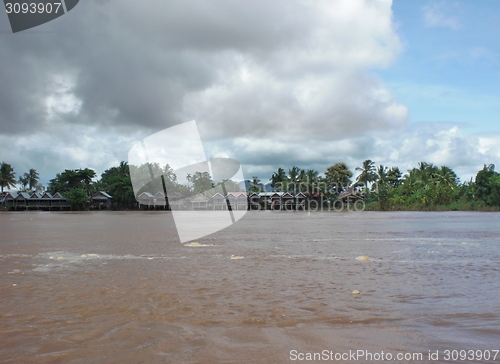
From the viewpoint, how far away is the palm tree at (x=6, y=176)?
3349 inches

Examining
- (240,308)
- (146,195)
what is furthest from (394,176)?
(240,308)

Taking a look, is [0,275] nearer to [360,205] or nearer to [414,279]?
[414,279]

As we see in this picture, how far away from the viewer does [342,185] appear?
80625mm

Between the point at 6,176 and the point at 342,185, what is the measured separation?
77626 millimetres

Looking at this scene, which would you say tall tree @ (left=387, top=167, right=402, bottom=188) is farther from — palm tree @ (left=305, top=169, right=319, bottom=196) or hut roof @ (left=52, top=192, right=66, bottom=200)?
hut roof @ (left=52, top=192, right=66, bottom=200)

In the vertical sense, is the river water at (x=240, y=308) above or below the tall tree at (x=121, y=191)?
below

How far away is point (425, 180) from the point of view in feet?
221

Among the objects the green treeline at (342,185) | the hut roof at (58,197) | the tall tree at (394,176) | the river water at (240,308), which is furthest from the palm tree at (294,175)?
the river water at (240,308)

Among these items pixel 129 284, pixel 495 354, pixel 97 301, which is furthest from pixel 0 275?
pixel 495 354

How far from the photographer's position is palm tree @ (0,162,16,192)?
85062 millimetres

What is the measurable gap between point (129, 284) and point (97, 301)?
1.11m

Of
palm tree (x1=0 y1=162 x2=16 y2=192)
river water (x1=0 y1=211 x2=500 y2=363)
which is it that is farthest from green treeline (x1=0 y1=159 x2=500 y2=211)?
river water (x1=0 y1=211 x2=500 y2=363)

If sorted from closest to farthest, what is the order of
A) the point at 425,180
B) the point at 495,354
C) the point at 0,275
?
the point at 495,354, the point at 0,275, the point at 425,180

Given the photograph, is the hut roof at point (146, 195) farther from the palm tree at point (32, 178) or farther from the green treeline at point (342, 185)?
the palm tree at point (32, 178)
